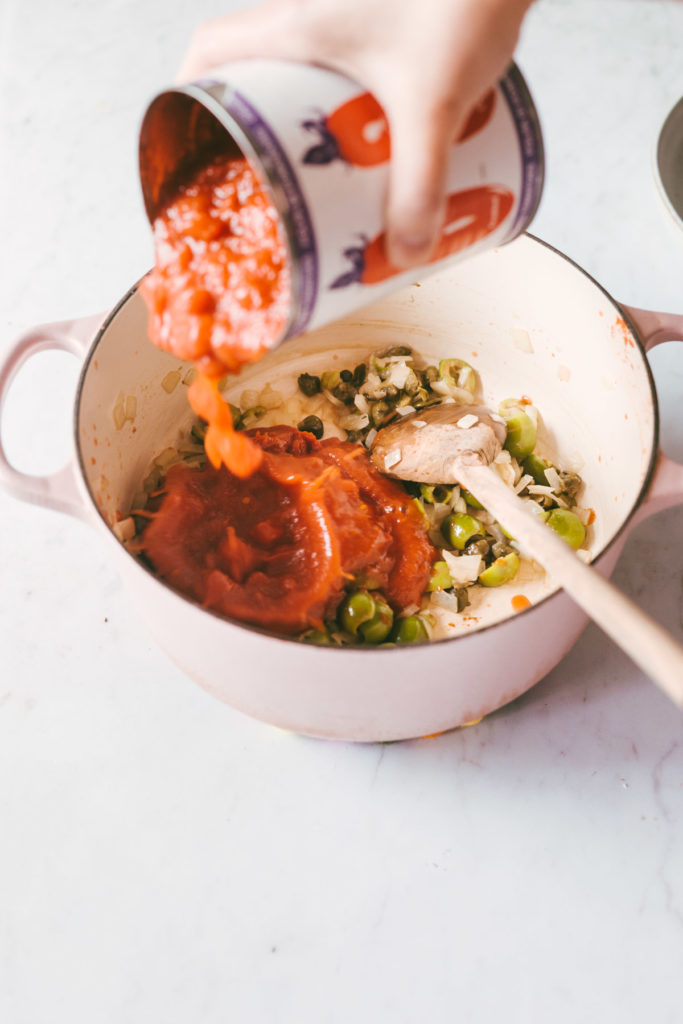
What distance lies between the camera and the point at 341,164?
3.27ft

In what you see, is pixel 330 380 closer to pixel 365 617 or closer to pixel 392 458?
pixel 392 458

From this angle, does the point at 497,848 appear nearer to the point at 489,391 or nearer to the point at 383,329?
the point at 489,391

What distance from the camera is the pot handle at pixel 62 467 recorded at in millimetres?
1351

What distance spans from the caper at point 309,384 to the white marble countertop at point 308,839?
0.55 metres

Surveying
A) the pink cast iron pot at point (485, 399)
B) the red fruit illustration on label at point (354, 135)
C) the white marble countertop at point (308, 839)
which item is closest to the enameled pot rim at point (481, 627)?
the pink cast iron pot at point (485, 399)

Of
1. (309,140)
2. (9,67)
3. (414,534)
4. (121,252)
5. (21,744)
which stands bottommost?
(21,744)

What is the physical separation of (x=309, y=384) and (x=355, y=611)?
1.97 ft

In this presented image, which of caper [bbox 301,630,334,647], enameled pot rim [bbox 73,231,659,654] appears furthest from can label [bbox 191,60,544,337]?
caper [bbox 301,630,334,647]

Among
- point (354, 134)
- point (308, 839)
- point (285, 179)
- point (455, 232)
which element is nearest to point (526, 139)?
point (455, 232)

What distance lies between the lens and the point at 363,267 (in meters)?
1.06

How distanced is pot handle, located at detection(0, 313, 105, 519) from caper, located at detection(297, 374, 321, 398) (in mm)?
520

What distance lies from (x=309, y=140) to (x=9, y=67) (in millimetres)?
2117

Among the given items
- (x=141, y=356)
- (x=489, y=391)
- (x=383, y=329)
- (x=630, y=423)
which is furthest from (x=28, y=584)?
(x=630, y=423)

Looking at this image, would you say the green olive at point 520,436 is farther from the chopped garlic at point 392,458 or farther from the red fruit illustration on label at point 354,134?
the red fruit illustration on label at point 354,134
